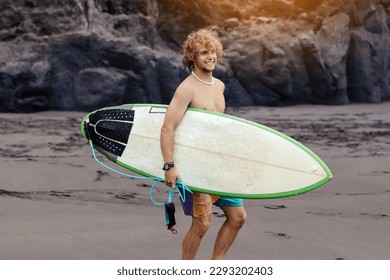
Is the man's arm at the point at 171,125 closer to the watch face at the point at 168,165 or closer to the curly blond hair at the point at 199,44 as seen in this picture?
the watch face at the point at 168,165

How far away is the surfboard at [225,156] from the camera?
8.91 ft

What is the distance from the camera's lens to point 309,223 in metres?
3.88

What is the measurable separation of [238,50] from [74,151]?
6.33 meters

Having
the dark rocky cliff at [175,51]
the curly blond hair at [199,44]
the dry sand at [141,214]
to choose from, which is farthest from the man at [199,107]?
the dark rocky cliff at [175,51]

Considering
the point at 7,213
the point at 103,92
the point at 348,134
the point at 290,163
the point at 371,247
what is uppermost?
the point at 290,163

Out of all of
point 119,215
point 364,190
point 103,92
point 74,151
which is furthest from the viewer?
point 103,92

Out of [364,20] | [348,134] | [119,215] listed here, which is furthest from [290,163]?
[364,20]

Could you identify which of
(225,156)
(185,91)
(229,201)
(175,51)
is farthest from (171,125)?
(175,51)

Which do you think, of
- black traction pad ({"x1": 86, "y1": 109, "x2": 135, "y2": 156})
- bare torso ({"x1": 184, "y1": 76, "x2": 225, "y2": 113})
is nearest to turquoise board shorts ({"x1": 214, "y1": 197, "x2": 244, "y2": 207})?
bare torso ({"x1": 184, "y1": 76, "x2": 225, "y2": 113})

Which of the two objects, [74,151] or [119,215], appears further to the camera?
[74,151]

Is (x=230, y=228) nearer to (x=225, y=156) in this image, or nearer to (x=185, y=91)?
(x=225, y=156)

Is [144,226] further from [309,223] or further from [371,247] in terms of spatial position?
[371,247]

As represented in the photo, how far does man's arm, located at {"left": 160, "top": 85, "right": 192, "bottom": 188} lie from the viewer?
259 cm

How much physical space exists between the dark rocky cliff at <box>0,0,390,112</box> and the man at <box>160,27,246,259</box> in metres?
8.23
